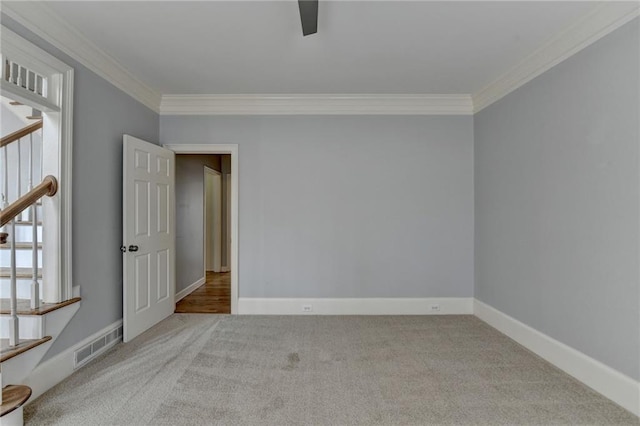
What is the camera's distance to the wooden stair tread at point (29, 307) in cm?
225

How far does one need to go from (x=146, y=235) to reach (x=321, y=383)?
2.29 meters

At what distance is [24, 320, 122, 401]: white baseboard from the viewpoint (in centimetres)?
223

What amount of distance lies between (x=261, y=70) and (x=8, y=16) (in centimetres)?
178

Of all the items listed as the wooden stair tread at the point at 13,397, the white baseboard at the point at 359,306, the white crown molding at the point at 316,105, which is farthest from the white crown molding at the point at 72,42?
the white baseboard at the point at 359,306

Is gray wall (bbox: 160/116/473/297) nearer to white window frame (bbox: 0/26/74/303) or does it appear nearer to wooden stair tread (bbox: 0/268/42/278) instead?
white window frame (bbox: 0/26/74/303)

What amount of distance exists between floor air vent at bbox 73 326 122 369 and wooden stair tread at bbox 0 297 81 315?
437 mm

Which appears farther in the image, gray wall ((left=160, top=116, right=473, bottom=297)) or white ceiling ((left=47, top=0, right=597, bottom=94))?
gray wall ((left=160, top=116, right=473, bottom=297))

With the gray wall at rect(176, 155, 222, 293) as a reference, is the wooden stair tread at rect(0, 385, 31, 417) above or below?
below

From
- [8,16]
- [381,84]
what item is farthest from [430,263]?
[8,16]

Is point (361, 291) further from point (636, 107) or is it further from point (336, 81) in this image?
point (636, 107)

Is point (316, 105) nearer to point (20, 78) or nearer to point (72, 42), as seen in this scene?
point (72, 42)

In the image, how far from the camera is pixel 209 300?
476cm

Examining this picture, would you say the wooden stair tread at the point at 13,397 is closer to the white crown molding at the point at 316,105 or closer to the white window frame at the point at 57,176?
the white window frame at the point at 57,176

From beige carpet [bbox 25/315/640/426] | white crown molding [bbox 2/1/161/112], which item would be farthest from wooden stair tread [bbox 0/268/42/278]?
white crown molding [bbox 2/1/161/112]
